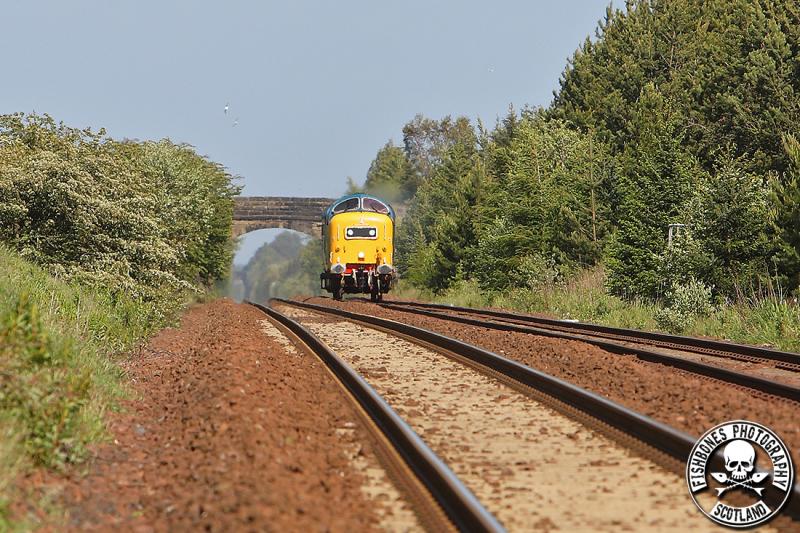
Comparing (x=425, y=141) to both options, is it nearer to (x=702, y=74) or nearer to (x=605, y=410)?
(x=702, y=74)

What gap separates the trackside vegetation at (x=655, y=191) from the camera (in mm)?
22062

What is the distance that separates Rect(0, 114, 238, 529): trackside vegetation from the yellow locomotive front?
757 centimetres

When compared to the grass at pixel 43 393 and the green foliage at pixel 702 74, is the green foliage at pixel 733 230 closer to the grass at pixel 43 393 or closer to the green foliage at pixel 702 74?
the green foliage at pixel 702 74

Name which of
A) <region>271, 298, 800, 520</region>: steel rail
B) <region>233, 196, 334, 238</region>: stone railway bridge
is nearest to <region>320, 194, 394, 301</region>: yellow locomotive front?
<region>271, 298, 800, 520</region>: steel rail

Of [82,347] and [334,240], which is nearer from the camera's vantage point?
[82,347]

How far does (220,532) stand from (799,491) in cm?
327

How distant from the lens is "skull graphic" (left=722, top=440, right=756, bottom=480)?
20.0 feet

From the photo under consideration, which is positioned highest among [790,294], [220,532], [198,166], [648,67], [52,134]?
[648,67]

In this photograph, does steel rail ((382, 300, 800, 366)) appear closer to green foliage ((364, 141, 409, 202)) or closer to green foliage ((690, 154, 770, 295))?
green foliage ((690, 154, 770, 295))

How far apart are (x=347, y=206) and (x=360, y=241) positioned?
54.8 inches

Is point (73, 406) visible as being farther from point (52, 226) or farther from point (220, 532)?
point (52, 226)

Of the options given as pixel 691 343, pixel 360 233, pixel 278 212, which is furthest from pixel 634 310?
pixel 278 212

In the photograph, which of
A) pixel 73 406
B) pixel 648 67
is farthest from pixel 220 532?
pixel 648 67

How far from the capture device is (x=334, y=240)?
114 ft
